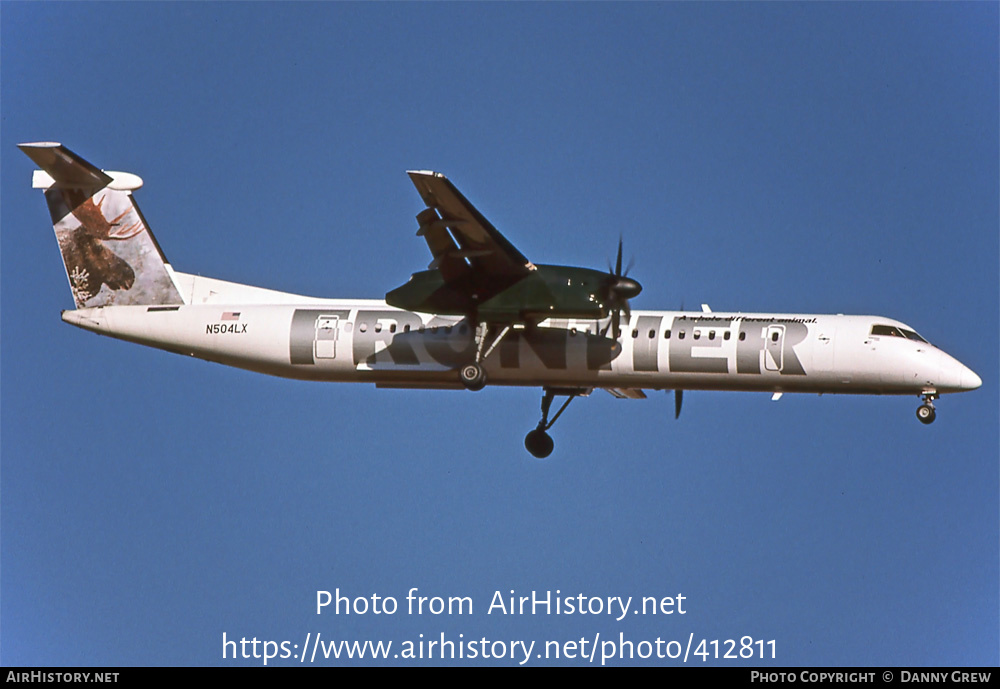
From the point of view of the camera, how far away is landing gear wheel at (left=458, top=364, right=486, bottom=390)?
109 ft

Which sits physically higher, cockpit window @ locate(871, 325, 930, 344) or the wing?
the wing

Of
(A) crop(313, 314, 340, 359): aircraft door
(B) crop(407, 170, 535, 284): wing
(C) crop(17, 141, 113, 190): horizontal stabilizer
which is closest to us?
(B) crop(407, 170, 535, 284): wing

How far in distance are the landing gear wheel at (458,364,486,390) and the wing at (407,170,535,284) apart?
6.47 ft

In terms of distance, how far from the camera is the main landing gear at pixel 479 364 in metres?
33.2

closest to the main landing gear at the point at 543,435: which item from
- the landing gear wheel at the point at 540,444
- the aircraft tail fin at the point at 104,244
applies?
the landing gear wheel at the point at 540,444

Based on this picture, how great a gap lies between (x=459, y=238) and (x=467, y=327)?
253 cm

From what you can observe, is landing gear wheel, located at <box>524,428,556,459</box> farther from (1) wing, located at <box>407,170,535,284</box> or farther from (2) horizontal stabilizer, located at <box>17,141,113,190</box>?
(2) horizontal stabilizer, located at <box>17,141,113,190</box>

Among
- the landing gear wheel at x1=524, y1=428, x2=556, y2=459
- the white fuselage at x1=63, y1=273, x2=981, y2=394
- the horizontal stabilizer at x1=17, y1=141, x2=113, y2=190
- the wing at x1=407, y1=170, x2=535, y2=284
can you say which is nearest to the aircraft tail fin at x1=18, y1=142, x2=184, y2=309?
the horizontal stabilizer at x1=17, y1=141, x2=113, y2=190

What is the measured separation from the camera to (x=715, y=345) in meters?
32.8

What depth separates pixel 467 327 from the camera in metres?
33.9

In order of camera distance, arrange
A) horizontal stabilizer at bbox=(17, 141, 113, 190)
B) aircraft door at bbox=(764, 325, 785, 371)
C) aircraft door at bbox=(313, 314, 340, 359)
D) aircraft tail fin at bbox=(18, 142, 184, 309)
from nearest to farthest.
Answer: aircraft door at bbox=(764, 325, 785, 371)
horizontal stabilizer at bbox=(17, 141, 113, 190)
aircraft door at bbox=(313, 314, 340, 359)
aircraft tail fin at bbox=(18, 142, 184, 309)

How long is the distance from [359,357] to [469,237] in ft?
13.6

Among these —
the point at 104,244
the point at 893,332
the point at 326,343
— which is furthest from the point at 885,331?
the point at 104,244
